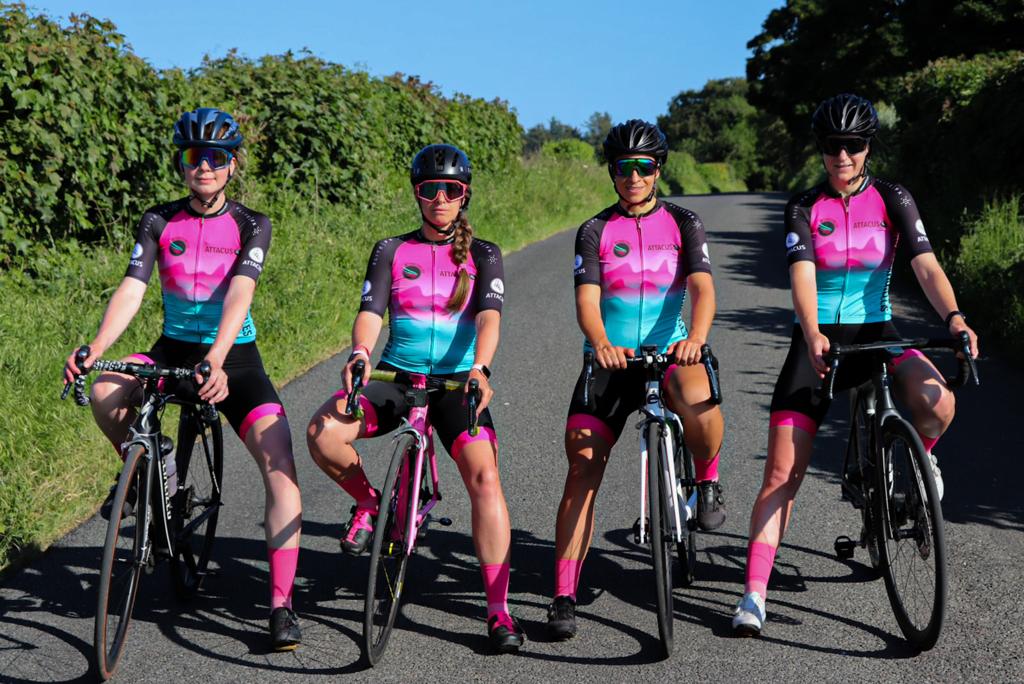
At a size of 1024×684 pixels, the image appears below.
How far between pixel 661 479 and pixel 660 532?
0.27 meters

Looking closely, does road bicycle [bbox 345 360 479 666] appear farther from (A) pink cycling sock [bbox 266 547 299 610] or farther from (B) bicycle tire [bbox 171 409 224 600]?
(B) bicycle tire [bbox 171 409 224 600]

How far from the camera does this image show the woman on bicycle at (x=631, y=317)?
4.94m

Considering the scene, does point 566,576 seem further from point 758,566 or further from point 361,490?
point 361,490

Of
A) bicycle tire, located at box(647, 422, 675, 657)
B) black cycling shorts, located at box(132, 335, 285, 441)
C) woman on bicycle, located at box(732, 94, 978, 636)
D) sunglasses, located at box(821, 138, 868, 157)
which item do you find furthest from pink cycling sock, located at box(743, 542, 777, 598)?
black cycling shorts, located at box(132, 335, 285, 441)

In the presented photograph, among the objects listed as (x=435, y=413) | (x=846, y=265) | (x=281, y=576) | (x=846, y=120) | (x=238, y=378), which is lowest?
(x=281, y=576)

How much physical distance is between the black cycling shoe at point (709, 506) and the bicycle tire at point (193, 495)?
8.14ft

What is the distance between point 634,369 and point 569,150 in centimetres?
3406

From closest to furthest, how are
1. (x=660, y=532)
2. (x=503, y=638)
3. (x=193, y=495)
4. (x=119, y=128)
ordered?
1. (x=660, y=532)
2. (x=503, y=638)
3. (x=193, y=495)
4. (x=119, y=128)

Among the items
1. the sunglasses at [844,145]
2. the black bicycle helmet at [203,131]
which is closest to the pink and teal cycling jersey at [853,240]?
the sunglasses at [844,145]

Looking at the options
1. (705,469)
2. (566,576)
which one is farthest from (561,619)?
(705,469)

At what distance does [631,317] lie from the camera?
5113 mm

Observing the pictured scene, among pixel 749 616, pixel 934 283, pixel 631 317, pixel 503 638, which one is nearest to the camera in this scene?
pixel 503 638

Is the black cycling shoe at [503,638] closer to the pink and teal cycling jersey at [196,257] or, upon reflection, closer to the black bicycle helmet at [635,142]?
the pink and teal cycling jersey at [196,257]

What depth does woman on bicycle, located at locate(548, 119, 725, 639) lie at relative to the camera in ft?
16.2
